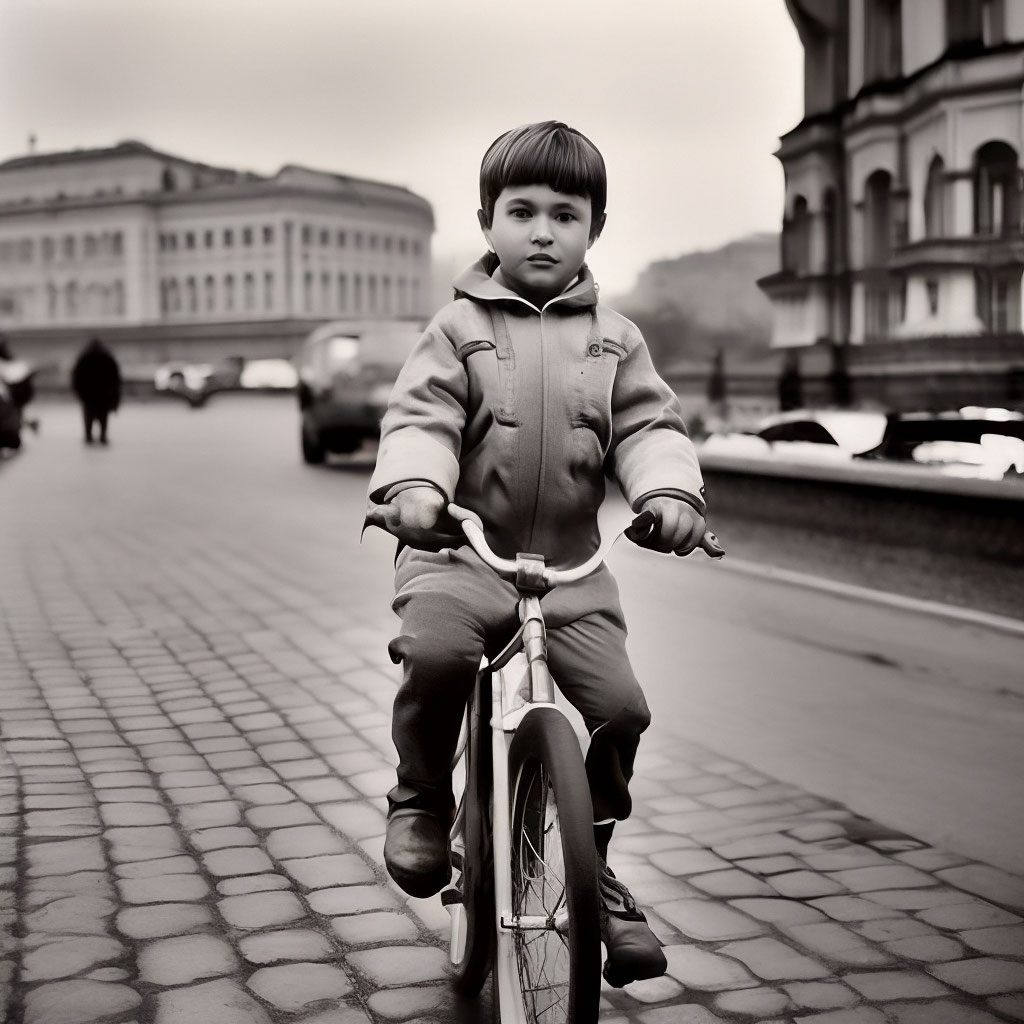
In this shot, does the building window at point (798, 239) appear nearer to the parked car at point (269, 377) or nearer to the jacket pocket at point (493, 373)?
the jacket pocket at point (493, 373)

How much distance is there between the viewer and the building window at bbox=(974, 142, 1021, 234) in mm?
8391

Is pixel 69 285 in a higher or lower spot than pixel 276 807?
higher

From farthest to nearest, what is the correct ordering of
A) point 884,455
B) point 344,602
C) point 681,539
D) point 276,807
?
point 884,455 < point 344,602 < point 276,807 < point 681,539

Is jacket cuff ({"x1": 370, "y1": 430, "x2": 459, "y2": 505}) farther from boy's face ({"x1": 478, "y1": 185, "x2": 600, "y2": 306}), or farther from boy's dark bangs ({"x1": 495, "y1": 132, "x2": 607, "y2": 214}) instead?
boy's dark bangs ({"x1": 495, "y1": 132, "x2": 607, "y2": 214})

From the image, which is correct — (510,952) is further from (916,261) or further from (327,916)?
(916,261)

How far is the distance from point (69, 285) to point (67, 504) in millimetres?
59188

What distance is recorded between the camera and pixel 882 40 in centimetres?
959

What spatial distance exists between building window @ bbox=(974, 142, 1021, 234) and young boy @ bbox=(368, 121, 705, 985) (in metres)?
6.20

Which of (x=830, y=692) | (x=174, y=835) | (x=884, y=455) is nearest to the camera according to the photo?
(x=174, y=835)

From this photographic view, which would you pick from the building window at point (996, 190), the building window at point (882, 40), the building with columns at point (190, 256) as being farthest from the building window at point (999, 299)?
the building with columns at point (190, 256)

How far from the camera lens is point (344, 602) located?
821cm

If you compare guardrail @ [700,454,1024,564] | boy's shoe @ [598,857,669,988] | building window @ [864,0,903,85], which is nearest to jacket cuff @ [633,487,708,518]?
boy's shoe @ [598,857,669,988]

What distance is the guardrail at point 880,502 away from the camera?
7.51 m

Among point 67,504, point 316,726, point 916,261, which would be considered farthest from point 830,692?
point 67,504
